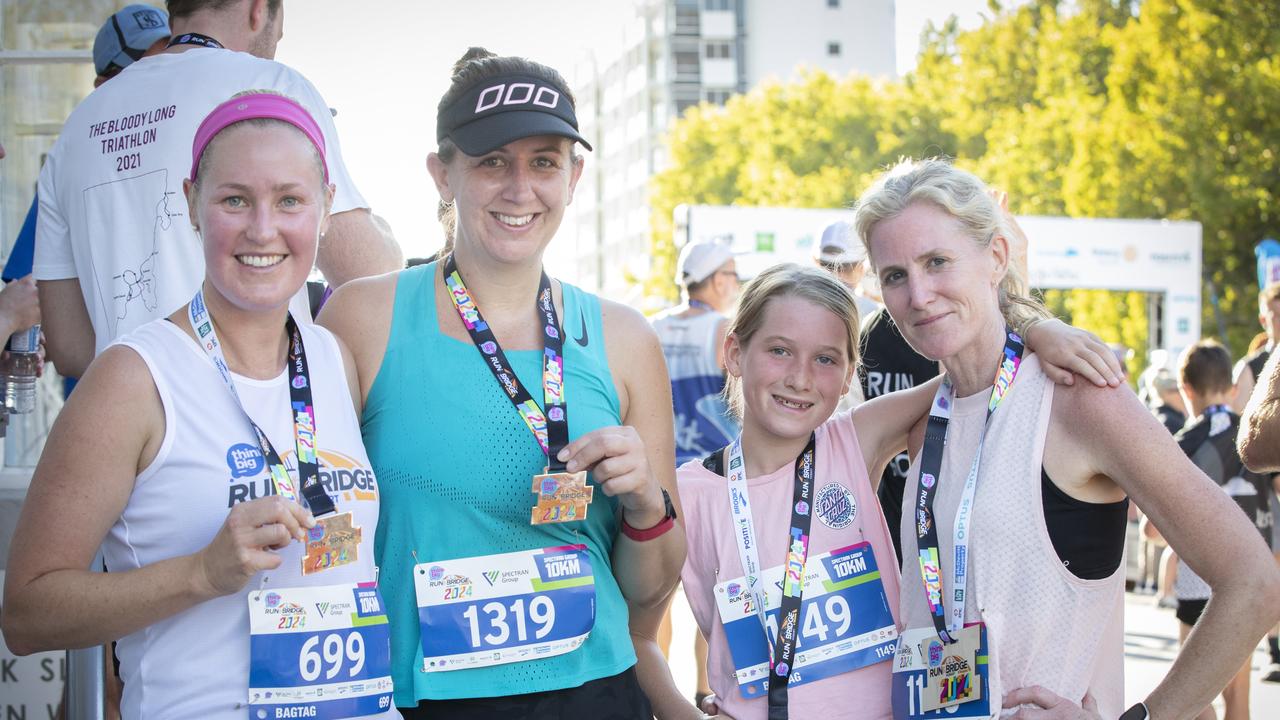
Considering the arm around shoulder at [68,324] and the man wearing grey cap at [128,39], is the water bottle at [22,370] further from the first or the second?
the man wearing grey cap at [128,39]

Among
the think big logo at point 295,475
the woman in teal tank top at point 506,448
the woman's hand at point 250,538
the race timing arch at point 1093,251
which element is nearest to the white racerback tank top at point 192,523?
the think big logo at point 295,475

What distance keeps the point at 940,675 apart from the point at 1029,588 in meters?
0.26

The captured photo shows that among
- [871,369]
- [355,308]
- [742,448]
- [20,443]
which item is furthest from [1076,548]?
[20,443]

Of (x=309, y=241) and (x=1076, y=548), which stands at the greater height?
(x=309, y=241)

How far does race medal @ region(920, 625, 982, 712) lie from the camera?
2439 millimetres

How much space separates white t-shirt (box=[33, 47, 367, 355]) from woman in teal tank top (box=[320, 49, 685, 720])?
0.53m

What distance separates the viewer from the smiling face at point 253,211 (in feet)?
7.03

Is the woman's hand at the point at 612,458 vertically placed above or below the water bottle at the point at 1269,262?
below

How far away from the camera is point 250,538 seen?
189 cm

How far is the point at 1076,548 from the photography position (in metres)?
2.42

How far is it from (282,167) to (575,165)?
660 millimetres

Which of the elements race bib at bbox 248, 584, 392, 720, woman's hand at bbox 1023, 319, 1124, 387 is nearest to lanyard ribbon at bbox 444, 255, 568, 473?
race bib at bbox 248, 584, 392, 720

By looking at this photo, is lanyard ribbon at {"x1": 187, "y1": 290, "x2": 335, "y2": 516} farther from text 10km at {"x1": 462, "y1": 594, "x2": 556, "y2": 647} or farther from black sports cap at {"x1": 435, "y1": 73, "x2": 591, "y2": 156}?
black sports cap at {"x1": 435, "y1": 73, "x2": 591, "y2": 156}

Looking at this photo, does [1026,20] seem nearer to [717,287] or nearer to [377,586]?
[717,287]
